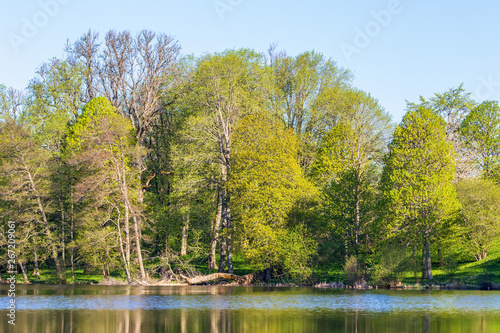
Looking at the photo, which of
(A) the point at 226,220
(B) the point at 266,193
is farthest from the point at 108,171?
(B) the point at 266,193

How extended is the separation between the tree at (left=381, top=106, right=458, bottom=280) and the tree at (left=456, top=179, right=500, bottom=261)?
2505 millimetres

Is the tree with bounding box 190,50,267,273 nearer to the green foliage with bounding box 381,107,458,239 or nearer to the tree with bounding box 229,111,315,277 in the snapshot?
the tree with bounding box 229,111,315,277

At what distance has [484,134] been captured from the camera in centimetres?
5466

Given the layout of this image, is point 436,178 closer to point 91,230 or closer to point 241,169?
point 241,169

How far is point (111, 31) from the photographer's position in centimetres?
6244

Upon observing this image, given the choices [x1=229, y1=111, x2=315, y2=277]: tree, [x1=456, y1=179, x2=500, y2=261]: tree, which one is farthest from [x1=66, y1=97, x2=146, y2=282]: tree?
[x1=456, y1=179, x2=500, y2=261]: tree

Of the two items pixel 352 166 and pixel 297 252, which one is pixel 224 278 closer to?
pixel 297 252

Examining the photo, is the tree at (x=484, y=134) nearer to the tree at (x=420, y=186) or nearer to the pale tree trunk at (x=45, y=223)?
the tree at (x=420, y=186)

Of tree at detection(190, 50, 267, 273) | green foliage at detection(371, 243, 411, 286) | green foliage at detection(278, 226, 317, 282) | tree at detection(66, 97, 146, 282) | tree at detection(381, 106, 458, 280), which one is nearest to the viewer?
green foliage at detection(371, 243, 411, 286)

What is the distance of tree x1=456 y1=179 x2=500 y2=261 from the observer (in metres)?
45.8

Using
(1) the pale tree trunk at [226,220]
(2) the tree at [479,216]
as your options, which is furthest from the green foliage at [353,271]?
(1) the pale tree trunk at [226,220]

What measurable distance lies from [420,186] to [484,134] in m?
13.8

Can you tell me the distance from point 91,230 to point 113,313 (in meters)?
25.8

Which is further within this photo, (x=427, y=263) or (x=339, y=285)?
(x=339, y=285)
